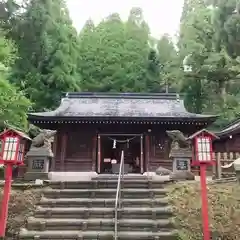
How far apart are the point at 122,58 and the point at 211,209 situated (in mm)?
27227

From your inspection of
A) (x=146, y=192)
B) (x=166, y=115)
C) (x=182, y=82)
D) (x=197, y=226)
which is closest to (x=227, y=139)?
(x=166, y=115)

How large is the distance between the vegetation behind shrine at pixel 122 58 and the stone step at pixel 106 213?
578 inches

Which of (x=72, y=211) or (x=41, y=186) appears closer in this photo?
(x=72, y=211)

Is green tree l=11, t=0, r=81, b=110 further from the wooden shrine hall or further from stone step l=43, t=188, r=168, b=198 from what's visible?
stone step l=43, t=188, r=168, b=198

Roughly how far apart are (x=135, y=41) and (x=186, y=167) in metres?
25.6

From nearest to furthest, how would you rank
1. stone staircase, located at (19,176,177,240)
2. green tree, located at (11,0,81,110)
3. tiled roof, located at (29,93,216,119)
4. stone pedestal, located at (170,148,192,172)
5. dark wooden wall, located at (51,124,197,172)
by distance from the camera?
stone staircase, located at (19,176,177,240)
stone pedestal, located at (170,148,192,172)
tiled roof, located at (29,93,216,119)
dark wooden wall, located at (51,124,197,172)
green tree, located at (11,0,81,110)

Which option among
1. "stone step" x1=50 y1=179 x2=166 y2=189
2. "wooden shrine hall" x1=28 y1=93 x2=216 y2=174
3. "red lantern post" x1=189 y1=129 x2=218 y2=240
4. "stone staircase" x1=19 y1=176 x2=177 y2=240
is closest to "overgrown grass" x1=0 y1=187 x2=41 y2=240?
"stone staircase" x1=19 y1=176 x2=177 y2=240

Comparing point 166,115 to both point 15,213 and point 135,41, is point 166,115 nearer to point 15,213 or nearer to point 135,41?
point 15,213

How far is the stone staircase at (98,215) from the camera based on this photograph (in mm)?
9242

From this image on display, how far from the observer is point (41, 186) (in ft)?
40.3

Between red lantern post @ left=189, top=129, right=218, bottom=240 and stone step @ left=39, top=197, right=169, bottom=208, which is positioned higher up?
red lantern post @ left=189, top=129, right=218, bottom=240

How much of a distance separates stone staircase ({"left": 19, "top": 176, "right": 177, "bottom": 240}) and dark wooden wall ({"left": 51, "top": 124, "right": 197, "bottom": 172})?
5.77m

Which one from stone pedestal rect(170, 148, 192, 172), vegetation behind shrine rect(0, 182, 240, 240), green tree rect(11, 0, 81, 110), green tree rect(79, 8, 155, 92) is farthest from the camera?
green tree rect(79, 8, 155, 92)

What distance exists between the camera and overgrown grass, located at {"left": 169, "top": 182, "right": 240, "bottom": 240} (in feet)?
30.3
